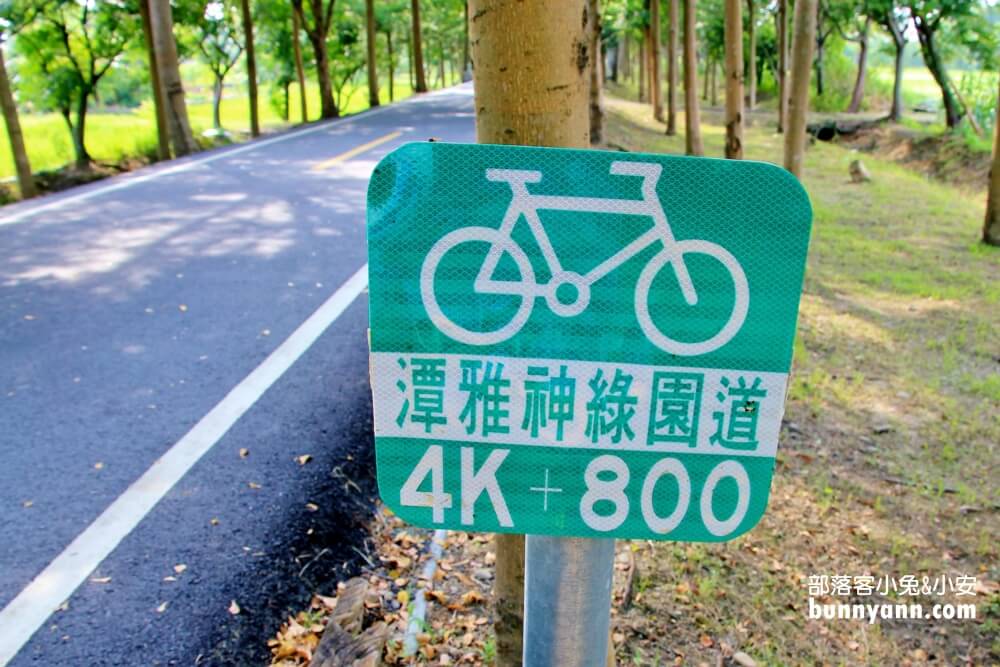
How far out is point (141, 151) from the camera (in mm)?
17984

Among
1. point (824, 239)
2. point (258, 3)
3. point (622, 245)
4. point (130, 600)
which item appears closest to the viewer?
point (622, 245)

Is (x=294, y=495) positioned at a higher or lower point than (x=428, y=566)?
higher

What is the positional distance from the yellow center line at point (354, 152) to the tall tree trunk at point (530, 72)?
8901mm

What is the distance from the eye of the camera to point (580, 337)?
3.61 feet

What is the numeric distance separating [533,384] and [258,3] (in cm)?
2482

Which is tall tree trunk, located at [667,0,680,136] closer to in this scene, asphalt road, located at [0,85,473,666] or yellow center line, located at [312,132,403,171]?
yellow center line, located at [312,132,403,171]

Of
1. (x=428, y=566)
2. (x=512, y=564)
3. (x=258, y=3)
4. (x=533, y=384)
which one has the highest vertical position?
(x=258, y=3)

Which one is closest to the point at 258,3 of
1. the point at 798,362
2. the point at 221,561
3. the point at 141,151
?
the point at 141,151

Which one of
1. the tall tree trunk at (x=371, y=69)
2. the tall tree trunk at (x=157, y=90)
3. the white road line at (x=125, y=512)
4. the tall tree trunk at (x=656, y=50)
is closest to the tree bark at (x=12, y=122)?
the tall tree trunk at (x=157, y=90)

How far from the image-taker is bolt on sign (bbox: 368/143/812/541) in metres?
1.05

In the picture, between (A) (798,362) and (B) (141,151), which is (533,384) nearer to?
(A) (798,362)

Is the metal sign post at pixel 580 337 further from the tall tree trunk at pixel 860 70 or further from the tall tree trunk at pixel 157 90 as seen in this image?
the tall tree trunk at pixel 860 70

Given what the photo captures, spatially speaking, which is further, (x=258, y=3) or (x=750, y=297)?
(x=258, y=3)

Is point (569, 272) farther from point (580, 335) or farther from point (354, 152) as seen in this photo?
point (354, 152)
